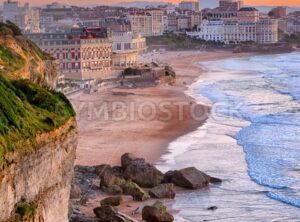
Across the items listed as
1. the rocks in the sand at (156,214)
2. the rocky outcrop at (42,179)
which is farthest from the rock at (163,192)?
the rocky outcrop at (42,179)

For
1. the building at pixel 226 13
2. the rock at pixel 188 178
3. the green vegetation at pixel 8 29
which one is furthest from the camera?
the building at pixel 226 13

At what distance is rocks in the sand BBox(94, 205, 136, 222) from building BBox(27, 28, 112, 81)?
35.4 m

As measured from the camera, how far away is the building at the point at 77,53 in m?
55.0

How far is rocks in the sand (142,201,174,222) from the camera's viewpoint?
19.2 metres

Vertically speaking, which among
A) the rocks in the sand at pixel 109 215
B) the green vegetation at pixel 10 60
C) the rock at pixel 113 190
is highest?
the green vegetation at pixel 10 60

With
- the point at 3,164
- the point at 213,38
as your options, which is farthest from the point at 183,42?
the point at 3,164

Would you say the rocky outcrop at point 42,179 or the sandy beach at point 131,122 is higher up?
the rocky outcrop at point 42,179

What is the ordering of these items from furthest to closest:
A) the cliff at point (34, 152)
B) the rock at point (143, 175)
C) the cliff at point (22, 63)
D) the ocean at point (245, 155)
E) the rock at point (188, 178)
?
1. the rock at point (188, 178)
2. the rock at point (143, 175)
3. the ocean at point (245, 155)
4. the cliff at point (22, 63)
5. the cliff at point (34, 152)

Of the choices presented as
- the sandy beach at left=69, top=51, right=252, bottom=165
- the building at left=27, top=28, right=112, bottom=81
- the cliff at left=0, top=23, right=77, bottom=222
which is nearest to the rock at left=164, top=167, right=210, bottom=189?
the sandy beach at left=69, top=51, right=252, bottom=165

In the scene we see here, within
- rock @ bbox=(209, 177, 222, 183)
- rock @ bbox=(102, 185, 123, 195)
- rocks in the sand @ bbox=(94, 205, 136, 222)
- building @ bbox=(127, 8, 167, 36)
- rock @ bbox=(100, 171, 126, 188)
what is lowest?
rock @ bbox=(209, 177, 222, 183)

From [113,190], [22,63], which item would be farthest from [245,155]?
[22,63]

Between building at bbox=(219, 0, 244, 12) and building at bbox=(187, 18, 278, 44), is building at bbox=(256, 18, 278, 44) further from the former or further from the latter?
building at bbox=(219, 0, 244, 12)

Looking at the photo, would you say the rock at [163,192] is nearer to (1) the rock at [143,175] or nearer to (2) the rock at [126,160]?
(1) the rock at [143,175]

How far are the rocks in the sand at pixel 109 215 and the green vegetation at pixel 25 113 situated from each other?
3.28 metres
